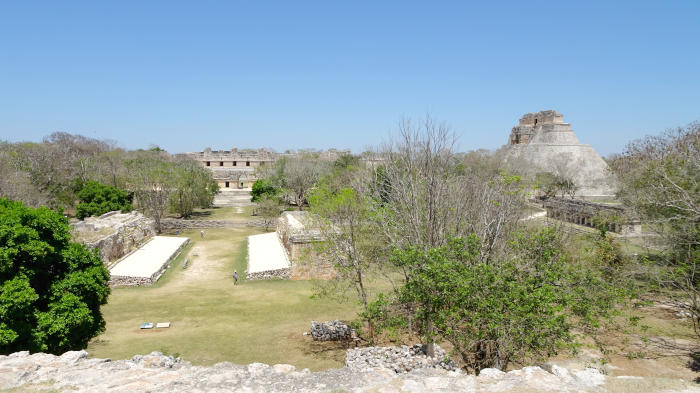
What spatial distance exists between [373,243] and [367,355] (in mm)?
5184

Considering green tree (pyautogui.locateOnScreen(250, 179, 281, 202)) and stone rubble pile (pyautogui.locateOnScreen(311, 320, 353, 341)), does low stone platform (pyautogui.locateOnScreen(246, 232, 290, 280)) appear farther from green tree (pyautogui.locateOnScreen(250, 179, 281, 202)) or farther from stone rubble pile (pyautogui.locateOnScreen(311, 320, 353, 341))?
green tree (pyautogui.locateOnScreen(250, 179, 281, 202))

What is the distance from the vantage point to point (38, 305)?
8.12m

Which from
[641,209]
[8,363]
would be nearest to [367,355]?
[8,363]

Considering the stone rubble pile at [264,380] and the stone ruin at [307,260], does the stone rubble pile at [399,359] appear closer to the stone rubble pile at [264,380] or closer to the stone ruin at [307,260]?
the stone rubble pile at [264,380]

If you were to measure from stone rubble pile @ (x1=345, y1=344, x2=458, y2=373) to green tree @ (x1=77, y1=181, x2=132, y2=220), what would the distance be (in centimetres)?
2344

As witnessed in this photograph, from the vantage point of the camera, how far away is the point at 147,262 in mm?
18516

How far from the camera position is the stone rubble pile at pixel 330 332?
11172 mm

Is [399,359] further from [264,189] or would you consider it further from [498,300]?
[264,189]

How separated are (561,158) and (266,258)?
30.2 meters

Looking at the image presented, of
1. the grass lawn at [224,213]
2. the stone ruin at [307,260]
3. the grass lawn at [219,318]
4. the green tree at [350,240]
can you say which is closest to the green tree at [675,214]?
the green tree at [350,240]

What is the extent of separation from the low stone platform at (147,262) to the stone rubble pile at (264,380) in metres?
10.8

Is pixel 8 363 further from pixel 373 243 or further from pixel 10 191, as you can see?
pixel 10 191

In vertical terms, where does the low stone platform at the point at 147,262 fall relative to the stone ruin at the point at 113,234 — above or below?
below

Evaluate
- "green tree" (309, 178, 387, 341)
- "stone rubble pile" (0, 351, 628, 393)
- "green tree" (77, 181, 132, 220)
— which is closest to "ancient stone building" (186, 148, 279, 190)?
"green tree" (77, 181, 132, 220)
